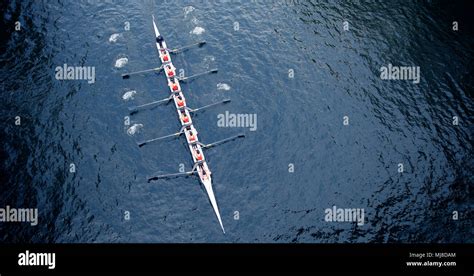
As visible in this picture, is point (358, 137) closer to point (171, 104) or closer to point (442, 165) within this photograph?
point (442, 165)

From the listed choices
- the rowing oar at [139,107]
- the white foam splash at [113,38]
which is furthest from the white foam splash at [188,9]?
the rowing oar at [139,107]

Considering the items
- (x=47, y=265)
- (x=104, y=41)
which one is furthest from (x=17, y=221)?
(x=104, y=41)

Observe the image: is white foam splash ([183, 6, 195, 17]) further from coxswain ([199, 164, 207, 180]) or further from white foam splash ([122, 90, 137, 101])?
coxswain ([199, 164, 207, 180])

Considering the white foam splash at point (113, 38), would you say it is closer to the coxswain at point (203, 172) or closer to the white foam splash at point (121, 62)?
the white foam splash at point (121, 62)

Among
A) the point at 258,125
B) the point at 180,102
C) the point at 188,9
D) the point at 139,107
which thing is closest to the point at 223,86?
the point at 180,102

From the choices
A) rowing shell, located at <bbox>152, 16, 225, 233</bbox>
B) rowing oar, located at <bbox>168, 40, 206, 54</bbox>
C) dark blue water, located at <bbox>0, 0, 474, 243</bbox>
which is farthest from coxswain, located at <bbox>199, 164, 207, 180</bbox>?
rowing oar, located at <bbox>168, 40, 206, 54</bbox>
